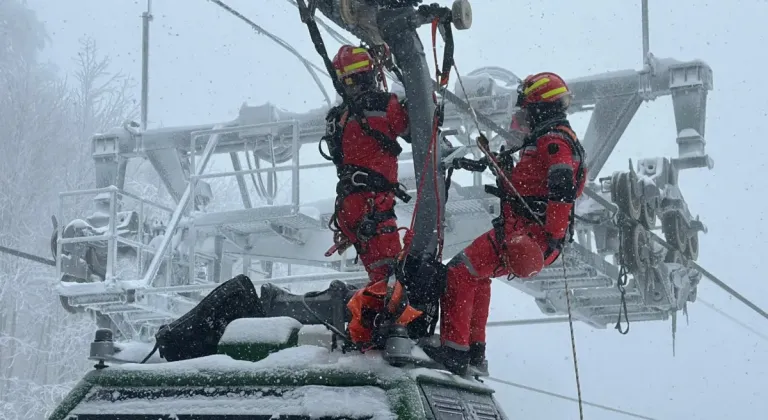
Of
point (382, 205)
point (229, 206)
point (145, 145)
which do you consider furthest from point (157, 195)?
point (382, 205)

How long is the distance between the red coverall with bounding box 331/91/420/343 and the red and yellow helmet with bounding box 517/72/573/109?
714 mm

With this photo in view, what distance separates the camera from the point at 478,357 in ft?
14.3

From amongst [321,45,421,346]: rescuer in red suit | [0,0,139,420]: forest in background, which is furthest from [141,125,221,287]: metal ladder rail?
[0,0,139,420]: forest in background

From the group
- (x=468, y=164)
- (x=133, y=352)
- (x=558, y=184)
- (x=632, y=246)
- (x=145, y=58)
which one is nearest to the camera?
(x=133, y=352)

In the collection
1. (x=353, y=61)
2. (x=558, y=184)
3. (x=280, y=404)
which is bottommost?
(x=280, y=404)

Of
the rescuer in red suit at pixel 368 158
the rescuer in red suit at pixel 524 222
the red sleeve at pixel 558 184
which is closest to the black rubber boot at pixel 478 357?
the rescuer in red suit at pixel 524 222

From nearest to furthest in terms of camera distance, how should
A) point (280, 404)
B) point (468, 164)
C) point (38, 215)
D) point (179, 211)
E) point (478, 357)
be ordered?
point (280, 404) < point (478, 357) < point (468, 164) < point (179, 211) < point (38, 215)

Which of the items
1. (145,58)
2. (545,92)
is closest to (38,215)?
(145,58)

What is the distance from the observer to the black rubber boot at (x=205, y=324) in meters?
3.72

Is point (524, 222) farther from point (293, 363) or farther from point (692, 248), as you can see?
point (692, 248)

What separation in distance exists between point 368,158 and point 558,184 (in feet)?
3.15

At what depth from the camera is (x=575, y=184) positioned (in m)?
4.87

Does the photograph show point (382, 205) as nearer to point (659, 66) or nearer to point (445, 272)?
point (445, 272)

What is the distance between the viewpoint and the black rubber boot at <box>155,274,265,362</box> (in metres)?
3.72
